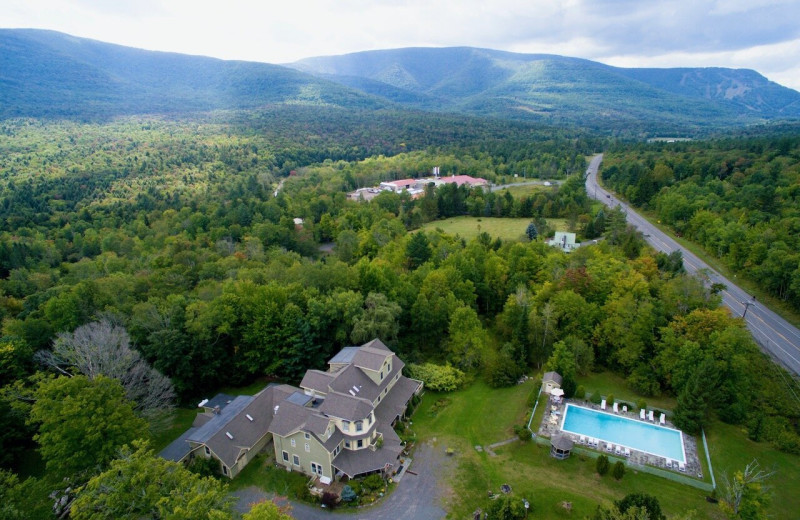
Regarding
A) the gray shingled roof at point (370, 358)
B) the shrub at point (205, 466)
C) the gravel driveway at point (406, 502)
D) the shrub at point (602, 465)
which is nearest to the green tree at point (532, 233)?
the gray shingled roof at point (370, 358)

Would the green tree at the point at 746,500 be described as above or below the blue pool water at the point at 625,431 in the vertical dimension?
above

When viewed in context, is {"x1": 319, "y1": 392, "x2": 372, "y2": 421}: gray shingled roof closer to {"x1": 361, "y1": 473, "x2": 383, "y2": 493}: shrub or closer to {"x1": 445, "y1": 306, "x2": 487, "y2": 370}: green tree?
{"x1": 361, "y1": 473, "x2": 383, "y2": 493}: shrub

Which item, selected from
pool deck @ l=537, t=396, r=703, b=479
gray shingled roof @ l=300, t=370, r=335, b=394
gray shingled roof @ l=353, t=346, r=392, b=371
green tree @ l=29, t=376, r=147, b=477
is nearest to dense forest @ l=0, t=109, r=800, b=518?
green tree @ l=29, t=376, r=147, b=477

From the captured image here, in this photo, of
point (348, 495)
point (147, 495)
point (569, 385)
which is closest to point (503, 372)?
point (569, 385)

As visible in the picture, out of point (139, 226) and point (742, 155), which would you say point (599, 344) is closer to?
point (742, 155)

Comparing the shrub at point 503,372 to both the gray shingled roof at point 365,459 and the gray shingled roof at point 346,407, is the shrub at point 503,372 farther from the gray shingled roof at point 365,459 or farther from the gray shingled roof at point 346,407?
the gray shingled roof at point 346,407

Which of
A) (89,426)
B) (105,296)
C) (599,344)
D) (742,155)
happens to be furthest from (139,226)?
(742,155)
